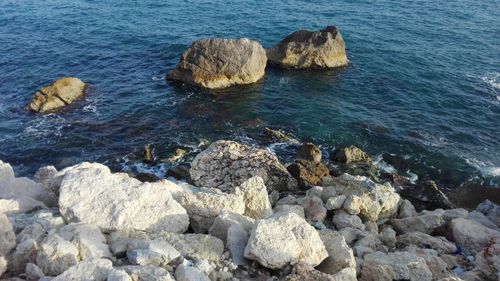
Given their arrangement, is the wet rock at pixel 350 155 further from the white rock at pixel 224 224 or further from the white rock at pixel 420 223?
the white rock at pixel 224 224

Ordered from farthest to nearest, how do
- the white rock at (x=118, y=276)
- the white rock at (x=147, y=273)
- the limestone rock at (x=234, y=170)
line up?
the limestone rock at (x=234, y=170) → the white rock at (x=147, y=273) → the white rock at (x=118, y=276)

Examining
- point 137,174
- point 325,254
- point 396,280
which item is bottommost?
point 137,174

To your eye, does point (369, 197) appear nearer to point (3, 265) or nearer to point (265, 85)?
point (3, 265)

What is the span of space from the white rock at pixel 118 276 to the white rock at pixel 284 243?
3737 millimetres

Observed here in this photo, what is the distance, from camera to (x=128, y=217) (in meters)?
15.3

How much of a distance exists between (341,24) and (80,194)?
48.6m

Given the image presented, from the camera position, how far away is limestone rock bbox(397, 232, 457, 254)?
19.9 m

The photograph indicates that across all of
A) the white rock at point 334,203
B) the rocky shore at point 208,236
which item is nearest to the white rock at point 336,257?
the rocky shore at point 208,236

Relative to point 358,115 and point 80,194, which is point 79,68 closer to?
point 358,115

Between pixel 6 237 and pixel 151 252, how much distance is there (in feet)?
15.0

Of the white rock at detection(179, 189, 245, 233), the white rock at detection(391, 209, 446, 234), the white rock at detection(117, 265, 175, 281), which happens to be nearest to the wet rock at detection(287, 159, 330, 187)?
the white rock at detection(391, 209, 446, 234)

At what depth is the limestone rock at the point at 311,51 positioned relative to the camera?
48656mm

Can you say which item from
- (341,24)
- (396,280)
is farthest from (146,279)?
(341,24)

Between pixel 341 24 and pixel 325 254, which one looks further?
pixel 341 24
